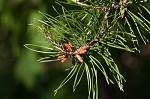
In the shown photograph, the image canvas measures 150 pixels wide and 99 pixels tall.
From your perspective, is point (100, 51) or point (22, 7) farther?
→ point (22, 7)

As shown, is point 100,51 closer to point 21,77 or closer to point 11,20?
point 11,20

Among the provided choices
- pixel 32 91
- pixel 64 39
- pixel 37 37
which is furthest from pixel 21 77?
pixel 64 39

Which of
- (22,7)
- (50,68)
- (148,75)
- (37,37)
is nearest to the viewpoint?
(37,37)

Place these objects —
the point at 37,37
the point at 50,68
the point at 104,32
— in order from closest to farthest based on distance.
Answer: the point at 104,32 → the point at 37,37 → the point at 50,68

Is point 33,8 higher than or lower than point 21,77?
higher

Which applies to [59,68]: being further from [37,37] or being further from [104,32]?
[104,32]

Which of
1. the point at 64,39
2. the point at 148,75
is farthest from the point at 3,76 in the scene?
the point at 64,39

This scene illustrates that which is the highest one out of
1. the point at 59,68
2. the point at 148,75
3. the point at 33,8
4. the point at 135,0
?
the point at 33,8
